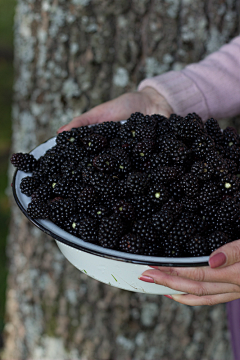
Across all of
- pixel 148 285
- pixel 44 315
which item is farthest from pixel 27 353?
pixel 148 285

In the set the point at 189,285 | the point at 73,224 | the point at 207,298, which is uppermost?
the point at 73,224

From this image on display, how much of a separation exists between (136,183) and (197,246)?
0.23 meters

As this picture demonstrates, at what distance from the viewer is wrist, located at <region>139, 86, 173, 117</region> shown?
1454 mm

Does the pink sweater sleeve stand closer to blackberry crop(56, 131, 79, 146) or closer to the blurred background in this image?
blackberry crop(56, 131, 79, 146)

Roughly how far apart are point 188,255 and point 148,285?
162 mm

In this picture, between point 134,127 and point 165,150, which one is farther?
point 134,127

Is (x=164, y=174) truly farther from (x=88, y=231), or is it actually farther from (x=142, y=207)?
(x=88, y=231)

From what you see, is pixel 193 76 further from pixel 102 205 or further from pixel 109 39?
pixel 102 205

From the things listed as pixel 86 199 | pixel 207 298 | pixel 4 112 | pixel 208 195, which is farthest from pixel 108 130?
pixel 4 112

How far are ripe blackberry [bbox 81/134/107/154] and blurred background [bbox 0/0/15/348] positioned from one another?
181 centimetres

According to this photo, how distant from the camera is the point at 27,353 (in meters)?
2.01

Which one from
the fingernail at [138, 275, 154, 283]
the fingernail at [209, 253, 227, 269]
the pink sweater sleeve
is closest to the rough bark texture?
the pink sweater sleeve

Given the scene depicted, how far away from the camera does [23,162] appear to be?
106 centimetres

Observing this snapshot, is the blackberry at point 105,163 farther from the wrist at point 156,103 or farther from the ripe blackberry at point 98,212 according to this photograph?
the wrist at point 156,103
